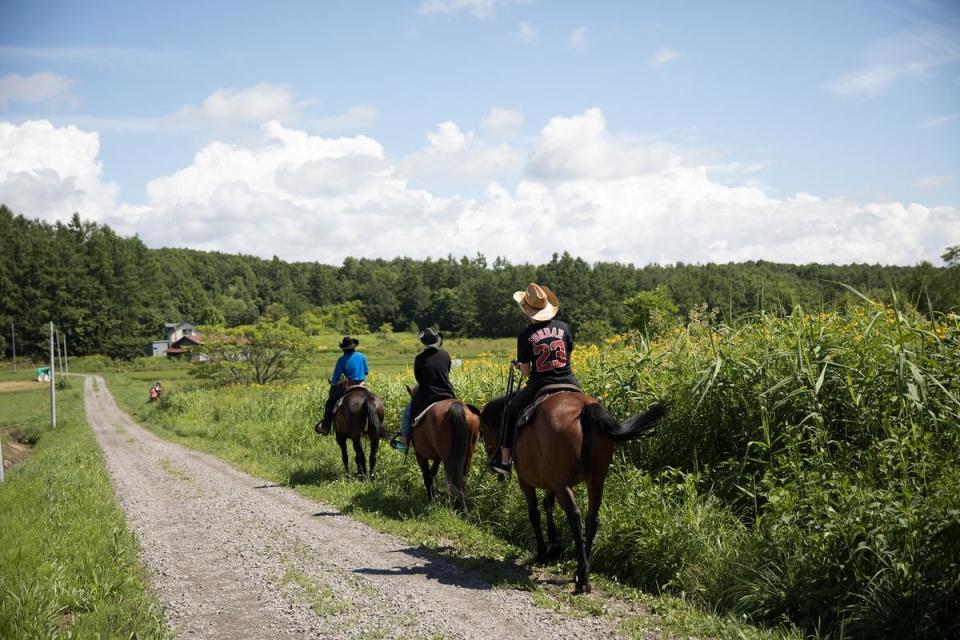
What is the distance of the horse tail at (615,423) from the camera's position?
5.88 meters

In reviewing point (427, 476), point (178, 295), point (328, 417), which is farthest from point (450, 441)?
point (178, 295)

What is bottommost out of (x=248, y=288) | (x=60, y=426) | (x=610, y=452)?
(x=60, y=426)

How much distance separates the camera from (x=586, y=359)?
10750 mm

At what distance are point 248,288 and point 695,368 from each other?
150m

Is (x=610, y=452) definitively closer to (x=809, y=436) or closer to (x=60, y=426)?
(x=809, y=436)

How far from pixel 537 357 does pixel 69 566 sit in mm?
5065

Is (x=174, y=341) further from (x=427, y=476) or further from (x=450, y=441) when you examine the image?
(x=450, y=441)

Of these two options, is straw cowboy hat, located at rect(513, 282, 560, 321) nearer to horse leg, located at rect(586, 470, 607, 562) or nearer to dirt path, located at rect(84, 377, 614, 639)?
horse leg, located at rect(586, 470, 607, 562)

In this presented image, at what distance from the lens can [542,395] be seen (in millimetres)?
6777

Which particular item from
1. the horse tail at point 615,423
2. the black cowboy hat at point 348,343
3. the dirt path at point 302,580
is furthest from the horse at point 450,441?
the black cowboy hat at point 348,343

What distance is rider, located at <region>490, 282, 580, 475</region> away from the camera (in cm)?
682

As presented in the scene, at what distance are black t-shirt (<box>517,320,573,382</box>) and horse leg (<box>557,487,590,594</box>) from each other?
1228mm

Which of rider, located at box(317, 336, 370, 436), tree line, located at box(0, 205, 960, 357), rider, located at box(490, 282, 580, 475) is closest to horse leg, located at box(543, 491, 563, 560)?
rider, located at box(490, 282, 580, 475)

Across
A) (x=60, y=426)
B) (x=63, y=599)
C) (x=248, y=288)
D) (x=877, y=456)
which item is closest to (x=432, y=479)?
(x=63, y=599)
